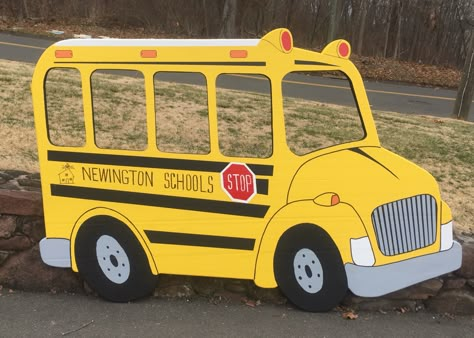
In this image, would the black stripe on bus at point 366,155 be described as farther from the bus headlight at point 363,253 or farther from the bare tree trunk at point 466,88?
the bare tree trunk at point 466,88

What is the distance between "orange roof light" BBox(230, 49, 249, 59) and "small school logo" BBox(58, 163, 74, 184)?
1302mm

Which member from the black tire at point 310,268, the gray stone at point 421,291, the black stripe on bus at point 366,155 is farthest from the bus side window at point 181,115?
the gray stone at point 421,291

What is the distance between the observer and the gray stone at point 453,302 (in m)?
3.40

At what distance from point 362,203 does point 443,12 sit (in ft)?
84.7

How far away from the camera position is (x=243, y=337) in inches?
123

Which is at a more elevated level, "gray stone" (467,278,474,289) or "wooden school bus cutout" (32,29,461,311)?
"wooden school bus cutout" (32,29,461,311)

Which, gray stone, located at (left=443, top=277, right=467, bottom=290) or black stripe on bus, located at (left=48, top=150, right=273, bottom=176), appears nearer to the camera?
black stripe on bus, located at (left=48, top=150, right=273, bottom=176)

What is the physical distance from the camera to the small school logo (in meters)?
3.26

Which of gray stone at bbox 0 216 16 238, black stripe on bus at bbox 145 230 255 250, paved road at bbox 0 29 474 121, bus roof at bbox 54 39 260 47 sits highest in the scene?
bus roof at bbox 54 39 260 47

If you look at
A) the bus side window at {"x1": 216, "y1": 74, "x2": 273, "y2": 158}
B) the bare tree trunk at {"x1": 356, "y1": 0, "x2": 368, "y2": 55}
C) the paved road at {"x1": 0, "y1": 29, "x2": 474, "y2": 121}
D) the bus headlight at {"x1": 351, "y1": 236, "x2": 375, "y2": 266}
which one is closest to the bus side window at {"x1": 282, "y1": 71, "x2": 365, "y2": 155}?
the bus side window at {"x1": 216, "y1": 74, "x2": 273, "y2": 158}

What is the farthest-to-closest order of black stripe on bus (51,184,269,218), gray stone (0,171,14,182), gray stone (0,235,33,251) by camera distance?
gray stone (0,171,14,182), gray stone (0,235,33,251), black stripe on bus (51,184,269,218)

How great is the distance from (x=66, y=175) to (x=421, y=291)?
2.53 m

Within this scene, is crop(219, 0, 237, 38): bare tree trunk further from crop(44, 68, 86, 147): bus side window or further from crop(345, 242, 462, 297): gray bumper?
crop(345, 242, 462, 297): gray bumper

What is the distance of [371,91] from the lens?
1445 cm
